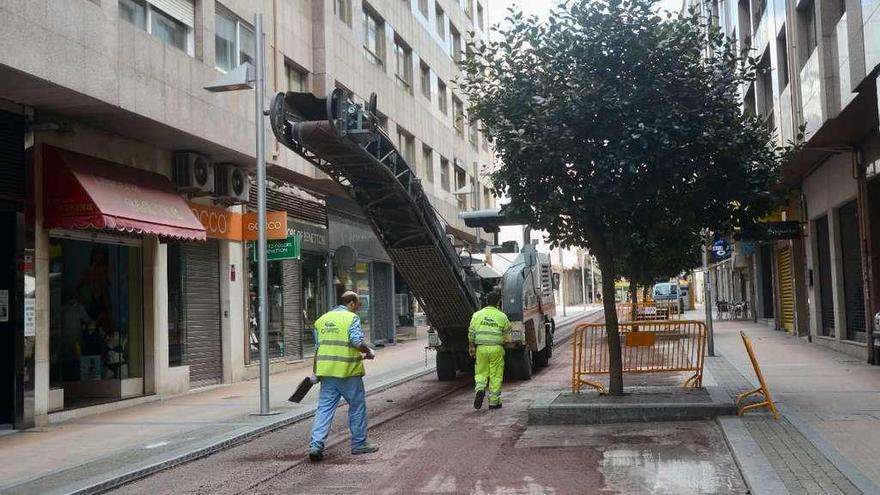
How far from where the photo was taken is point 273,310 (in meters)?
18.7

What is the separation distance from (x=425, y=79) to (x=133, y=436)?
2305cm

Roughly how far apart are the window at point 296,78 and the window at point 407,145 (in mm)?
6825

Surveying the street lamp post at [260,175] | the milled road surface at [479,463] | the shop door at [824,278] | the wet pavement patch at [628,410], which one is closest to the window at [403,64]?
the shop door at [824,278]

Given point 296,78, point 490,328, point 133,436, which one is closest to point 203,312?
point 133,436

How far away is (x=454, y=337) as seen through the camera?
15.0m

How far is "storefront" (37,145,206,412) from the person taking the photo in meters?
11.5

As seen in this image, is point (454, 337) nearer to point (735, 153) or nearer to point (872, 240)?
point (735, 153)

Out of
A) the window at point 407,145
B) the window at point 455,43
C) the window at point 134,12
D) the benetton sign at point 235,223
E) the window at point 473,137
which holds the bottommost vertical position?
the benetton sign at point 235,223

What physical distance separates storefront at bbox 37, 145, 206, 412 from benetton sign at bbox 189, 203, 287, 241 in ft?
3.39

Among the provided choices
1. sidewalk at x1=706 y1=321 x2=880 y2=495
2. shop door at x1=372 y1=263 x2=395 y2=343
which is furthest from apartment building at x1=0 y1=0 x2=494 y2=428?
sidewalk at x1=706 y1=321 x2=880 y2=495

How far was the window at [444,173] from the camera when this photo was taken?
1297 inches

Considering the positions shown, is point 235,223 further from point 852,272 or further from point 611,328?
point 852,272

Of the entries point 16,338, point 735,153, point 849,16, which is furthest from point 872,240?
point 16,338

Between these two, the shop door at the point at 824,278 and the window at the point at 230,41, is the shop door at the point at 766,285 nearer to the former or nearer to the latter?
the shop door at the point at 824,278
